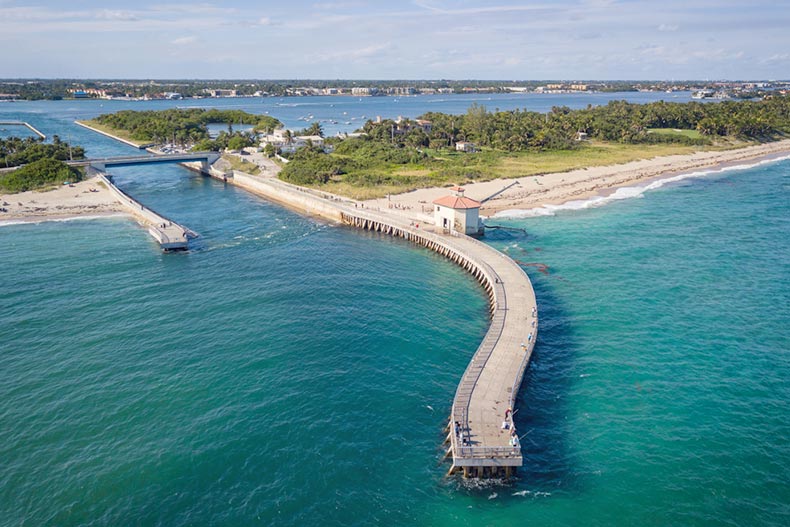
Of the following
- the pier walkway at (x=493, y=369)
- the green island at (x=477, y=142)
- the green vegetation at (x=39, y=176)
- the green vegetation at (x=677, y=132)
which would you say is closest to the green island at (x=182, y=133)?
the green island at (x=477, y=142)

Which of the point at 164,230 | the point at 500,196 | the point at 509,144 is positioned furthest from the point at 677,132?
the point at 164,230

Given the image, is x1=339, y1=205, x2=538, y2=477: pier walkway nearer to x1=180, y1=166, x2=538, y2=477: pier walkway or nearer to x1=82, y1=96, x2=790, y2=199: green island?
x1=180, y1=166, x2=538, y2=477: pier walkway

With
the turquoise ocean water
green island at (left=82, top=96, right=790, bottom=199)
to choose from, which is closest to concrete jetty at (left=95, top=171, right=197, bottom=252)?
the turquoise ocean water

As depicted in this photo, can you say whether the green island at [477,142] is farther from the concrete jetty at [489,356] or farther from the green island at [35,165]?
the green island at [35,165]

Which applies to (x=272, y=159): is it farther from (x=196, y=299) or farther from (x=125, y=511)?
(x=125, y=511)

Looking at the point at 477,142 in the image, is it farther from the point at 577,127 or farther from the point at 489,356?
the point at 489,356
